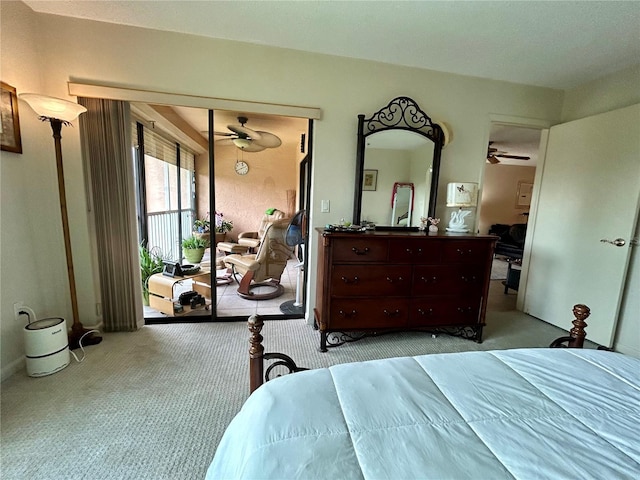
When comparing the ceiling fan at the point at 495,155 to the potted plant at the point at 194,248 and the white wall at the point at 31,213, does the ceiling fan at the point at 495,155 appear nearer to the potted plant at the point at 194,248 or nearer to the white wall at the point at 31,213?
the potted plant at the point at 194,248

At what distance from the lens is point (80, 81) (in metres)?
2.20

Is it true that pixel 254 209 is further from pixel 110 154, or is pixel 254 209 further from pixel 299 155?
pixel 110 154

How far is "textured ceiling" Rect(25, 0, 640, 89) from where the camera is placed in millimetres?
1850

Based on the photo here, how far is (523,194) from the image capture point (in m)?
7.57

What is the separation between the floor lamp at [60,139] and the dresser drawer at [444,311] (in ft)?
9.09

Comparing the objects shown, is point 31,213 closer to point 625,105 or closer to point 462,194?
point 462,194

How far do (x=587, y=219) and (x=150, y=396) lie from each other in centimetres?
403

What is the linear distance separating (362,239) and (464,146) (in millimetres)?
1679

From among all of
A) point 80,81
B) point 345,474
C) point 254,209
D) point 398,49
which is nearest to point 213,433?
point 345,474

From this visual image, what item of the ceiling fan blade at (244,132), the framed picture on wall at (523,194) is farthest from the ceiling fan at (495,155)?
the ceiling fan blade at (244,132)

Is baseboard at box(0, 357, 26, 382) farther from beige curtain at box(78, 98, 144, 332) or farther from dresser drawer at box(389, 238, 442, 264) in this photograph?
dresser drawer at box(389, 238, 442, 264)

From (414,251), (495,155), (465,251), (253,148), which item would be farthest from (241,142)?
(495,155)

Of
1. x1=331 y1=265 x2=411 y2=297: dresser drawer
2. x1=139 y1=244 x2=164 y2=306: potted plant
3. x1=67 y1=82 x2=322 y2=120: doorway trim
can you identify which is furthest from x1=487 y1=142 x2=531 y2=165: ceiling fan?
x1=139 y1=244 x2=164 y2=306: potted plant

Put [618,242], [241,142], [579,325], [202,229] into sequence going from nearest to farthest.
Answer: [579,325]
[618,242]
[241,142]
[202,229]
